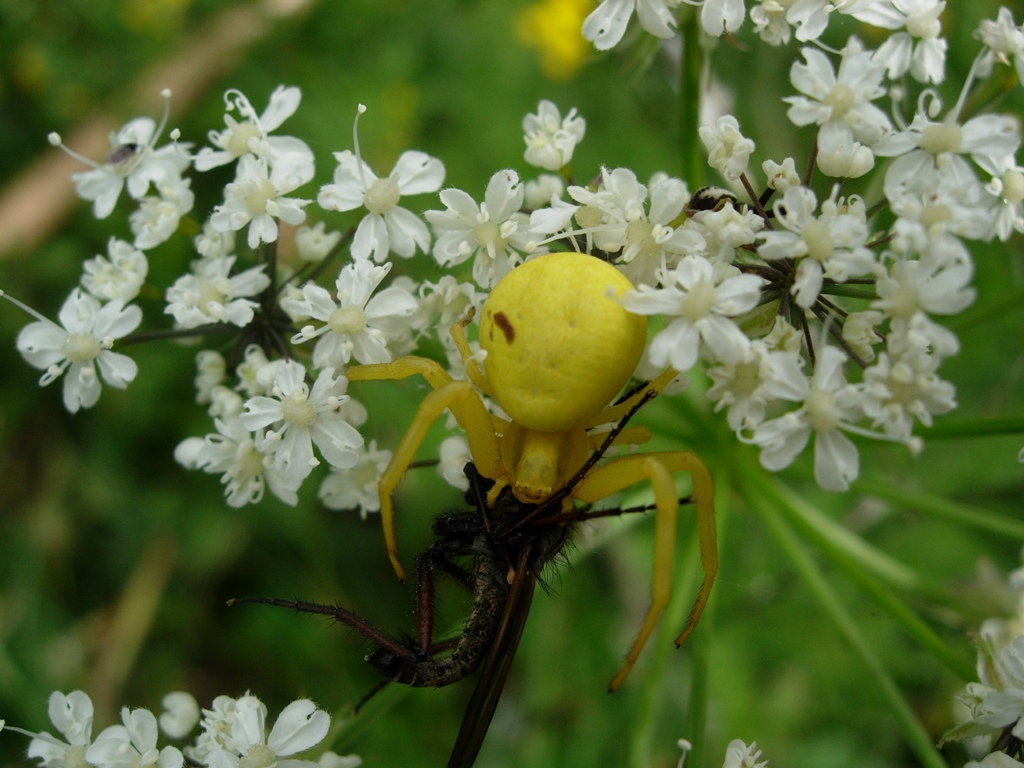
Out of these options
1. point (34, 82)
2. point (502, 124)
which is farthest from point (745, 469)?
point (34, 82)

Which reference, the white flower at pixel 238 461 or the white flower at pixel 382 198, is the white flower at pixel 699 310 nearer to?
the white flower at pixel 382 198

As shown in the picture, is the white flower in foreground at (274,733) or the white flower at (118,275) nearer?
the white flower in foreground at (274,733)

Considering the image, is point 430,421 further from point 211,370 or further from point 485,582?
point 211,370

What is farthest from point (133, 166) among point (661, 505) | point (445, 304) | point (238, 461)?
point (661, 505)

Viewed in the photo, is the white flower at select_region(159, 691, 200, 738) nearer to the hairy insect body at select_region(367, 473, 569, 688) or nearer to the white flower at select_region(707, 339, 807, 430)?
the hairy insect body at select_region(367, 473, 569, 688)

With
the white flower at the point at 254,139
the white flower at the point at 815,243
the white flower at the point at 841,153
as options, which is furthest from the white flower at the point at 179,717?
the white flower at the point at 841,153

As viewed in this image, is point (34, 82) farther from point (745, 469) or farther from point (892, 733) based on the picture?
point (892, 733)
